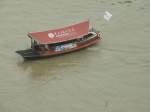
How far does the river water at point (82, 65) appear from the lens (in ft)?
58.6

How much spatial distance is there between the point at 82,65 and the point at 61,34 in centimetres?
220

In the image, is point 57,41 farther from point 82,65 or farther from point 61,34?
point 82,65

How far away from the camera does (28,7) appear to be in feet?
94.5

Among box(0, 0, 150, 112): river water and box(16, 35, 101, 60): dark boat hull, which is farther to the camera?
box(16, 35, 101, 60): dark boat hull

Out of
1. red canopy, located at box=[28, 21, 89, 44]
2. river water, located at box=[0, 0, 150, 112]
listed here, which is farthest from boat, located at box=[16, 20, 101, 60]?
river water, located at box=[0, 0, 150, 112]

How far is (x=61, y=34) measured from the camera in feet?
72.4

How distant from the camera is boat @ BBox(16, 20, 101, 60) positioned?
21.8 meters

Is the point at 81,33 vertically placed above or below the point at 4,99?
above

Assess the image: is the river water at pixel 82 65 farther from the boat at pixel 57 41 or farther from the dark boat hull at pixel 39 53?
the boat at pixel 57 41

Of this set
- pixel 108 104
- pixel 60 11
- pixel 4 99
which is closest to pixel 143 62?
pixel 108 104

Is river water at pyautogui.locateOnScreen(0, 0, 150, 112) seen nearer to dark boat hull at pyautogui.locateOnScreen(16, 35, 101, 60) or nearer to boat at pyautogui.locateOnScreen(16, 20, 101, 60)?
dark boat hull at pyautogui.locateOnScreen(16, 35, 101, 60)

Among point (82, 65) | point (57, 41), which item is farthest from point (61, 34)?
point (82, 65)

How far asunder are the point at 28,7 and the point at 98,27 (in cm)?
631

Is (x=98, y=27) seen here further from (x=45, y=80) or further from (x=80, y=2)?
(x=45, y=80)
